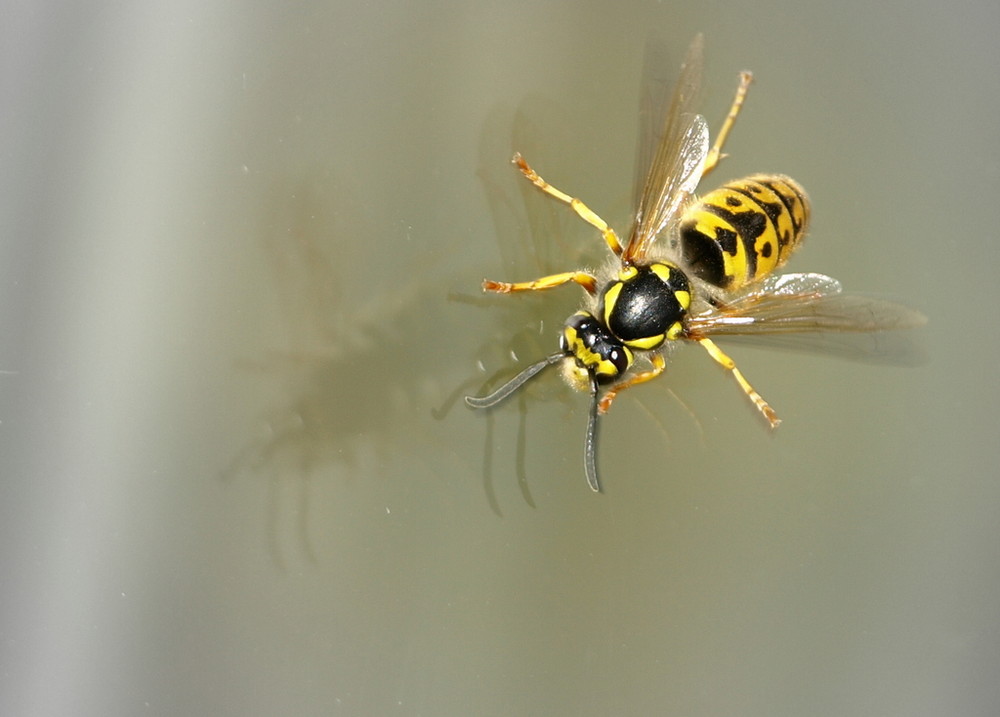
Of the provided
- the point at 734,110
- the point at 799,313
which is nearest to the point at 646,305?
the point at 799,313

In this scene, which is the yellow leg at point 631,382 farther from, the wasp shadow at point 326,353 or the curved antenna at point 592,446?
the wasp shadow at point 326,353

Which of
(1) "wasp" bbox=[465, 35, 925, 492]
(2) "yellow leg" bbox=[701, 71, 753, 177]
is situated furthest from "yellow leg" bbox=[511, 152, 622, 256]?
(2) "yellow leg" bbox=[701, 71, 753, 177]

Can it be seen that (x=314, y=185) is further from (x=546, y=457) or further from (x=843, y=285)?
(x=843, y=285)

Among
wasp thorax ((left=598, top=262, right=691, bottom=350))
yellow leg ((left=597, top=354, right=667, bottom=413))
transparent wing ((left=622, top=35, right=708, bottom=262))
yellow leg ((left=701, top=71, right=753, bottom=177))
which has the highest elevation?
yellow leg ((left=701, top=71, right=753, bottom=177))

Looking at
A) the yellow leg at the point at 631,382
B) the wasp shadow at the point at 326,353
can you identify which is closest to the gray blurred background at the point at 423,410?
the wasp shadow at the point at 326,353

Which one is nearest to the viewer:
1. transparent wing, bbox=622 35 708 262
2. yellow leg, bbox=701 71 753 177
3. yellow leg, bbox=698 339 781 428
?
transparent wing, bbox=622 35 708 262

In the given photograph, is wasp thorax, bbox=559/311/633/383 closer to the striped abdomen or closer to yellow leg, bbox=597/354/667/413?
yellow leg, bbox=597/354/667/413

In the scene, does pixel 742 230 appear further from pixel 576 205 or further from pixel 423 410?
pixel 423 410
